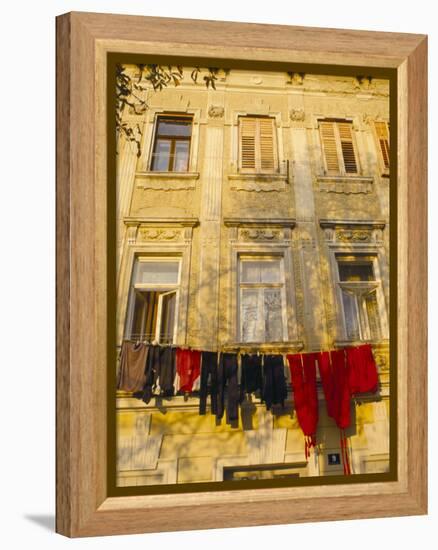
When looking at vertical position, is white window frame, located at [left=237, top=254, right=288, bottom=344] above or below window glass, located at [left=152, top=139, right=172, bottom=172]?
below

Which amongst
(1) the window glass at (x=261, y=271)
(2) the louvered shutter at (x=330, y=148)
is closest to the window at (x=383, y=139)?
(2) the louvered shutter at (x=330, y=148)

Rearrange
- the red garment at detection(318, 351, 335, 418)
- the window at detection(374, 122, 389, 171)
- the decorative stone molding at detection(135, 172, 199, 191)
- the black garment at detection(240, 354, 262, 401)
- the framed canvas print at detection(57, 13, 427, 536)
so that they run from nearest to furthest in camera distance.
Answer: the framed canvas print at detection(57, 13, 427, 536) < the decorative stone molding at detection(135, 172, 199, 191) < the black garment at detection(240, 354, 262, 401) < the red garment at detection(318, 351, 335, 418) < the window at detection(374, 122, 389, 171)

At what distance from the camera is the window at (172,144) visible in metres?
5.30

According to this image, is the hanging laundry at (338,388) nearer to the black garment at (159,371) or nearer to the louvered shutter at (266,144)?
the black garment at (159,371)

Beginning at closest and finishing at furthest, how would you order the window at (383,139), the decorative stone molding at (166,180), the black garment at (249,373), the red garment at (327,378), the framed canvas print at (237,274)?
the framed canvas print at (237,274), the decorative stone molding at (166,180), the black garment at (249,373), the red garment at (327,378), the window at (383,139)

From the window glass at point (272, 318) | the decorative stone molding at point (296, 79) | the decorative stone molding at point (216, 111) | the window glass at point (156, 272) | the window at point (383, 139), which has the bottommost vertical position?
the window glass at point (272, 318)

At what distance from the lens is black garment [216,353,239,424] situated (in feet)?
17.6

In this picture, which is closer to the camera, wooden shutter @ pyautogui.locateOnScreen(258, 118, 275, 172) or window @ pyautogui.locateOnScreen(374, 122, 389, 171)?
wooden shutter @ pyautogui.locateOnScreen(258, 118, 275, 172)

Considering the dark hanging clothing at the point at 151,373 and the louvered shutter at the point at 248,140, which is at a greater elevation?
the louvered shutter at the point at 248,140

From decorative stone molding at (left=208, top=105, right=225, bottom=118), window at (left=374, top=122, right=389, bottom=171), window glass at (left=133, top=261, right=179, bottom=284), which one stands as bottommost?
window glass at (left=133, top=261, right=179, bottom=284)

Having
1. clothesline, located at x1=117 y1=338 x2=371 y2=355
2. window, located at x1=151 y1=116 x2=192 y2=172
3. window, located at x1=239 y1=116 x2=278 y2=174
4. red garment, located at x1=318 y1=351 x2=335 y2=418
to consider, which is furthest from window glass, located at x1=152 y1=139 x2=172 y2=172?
red garment, located at x1=318 y1=351 x2=335 y2=418

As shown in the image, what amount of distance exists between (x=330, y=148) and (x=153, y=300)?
1.21m

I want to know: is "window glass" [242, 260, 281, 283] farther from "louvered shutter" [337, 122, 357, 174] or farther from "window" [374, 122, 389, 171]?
"window" [374, 122, 389, 171]

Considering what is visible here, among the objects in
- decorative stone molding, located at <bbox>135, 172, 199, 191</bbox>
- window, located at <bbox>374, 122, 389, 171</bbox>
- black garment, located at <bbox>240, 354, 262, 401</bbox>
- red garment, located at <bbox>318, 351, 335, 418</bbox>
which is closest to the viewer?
decorative stone molding, located at <bbox>135, 172, 199, 191</bbox>
